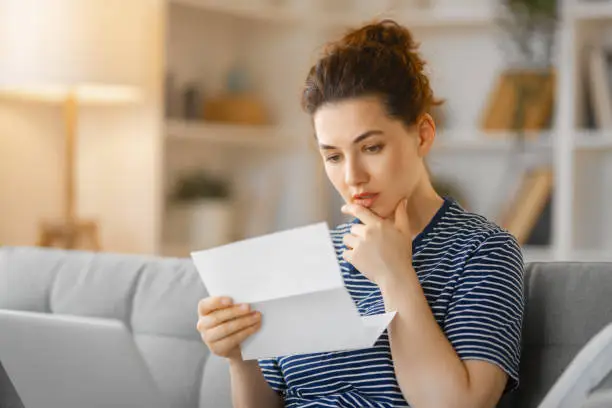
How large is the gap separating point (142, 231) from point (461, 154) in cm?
131

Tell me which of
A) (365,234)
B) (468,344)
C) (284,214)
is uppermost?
(365,234)

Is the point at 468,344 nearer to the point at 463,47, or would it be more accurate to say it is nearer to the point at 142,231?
the point at 142,231

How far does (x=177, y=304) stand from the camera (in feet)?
6.36

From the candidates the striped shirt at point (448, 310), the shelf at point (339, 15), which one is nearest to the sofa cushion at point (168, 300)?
the striped shirt at point (448, 310)

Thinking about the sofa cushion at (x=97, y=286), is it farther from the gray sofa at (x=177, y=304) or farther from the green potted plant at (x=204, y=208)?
the green potted plant at (x=204, y=208)

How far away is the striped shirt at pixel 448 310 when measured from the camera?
1.44m

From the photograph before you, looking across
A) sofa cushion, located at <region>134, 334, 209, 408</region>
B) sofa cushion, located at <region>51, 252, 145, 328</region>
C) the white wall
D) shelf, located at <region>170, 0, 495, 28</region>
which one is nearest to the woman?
sofa cushion, located at <region>134, 334, 209, 408</region>

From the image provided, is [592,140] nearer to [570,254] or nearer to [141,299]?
[570,254]

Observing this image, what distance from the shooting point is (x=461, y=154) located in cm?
402

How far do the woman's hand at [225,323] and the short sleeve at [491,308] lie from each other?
0.95ft

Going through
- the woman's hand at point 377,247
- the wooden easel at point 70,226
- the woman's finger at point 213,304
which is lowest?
the wooden easel at point 70,226

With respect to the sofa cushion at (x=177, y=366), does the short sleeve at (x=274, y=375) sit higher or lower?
higher

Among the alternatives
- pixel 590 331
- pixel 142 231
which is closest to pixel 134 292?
pixel 590 331

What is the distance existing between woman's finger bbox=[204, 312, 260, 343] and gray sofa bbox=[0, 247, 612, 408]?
426 mm
